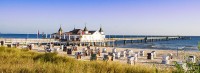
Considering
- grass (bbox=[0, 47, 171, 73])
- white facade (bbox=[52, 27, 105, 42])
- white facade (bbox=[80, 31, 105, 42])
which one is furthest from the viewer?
white facade (bbox=[80, 31, 105, 42])

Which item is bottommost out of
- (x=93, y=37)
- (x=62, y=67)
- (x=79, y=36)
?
(x=62, y=67)

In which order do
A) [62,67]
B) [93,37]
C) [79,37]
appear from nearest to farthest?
[62,67], [79,37], [93,37]

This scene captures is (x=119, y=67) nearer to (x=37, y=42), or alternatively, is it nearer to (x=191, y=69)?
(x=191, y=69)

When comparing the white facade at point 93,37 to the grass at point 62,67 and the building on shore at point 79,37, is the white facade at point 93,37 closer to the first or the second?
the building on shore at point 79,37

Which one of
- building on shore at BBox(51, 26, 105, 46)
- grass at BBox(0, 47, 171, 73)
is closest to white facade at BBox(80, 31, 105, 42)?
building on shore at BBox(51, 26, 105, 46)

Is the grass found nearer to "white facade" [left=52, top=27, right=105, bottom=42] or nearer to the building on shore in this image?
the building on shore

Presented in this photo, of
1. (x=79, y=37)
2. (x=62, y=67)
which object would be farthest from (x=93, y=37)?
(x=62, y=67)

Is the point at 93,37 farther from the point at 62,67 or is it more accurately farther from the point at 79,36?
the point at 62,67

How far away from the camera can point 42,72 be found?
9.92 m

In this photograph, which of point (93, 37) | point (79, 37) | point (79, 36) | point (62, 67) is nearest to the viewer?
point (62, 67)

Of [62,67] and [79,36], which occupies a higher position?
[79,36]

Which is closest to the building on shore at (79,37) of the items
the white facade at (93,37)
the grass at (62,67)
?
the white facade at (93,37)

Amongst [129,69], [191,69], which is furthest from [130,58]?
[191,69]

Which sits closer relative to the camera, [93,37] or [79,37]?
[79,37]
